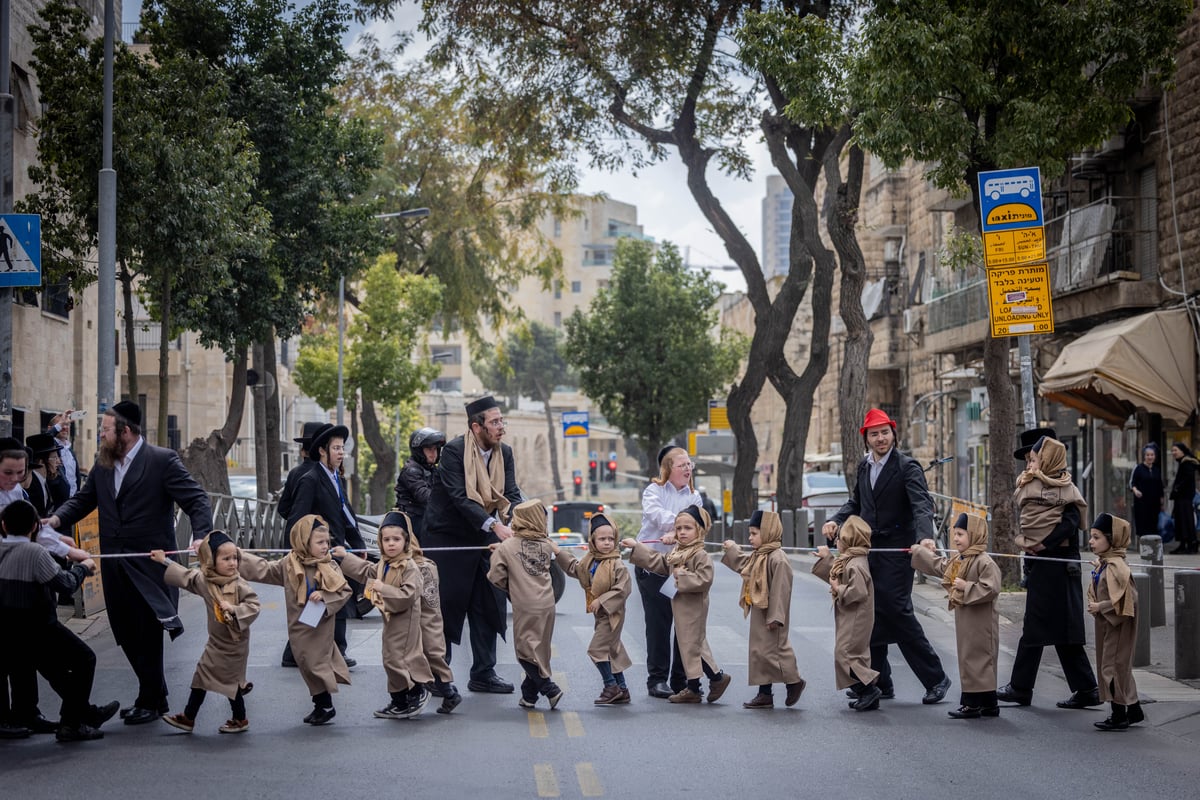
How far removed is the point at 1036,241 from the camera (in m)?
15.3

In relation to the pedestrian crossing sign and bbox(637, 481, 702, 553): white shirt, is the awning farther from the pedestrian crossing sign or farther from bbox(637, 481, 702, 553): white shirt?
the pedestrian crossing sign

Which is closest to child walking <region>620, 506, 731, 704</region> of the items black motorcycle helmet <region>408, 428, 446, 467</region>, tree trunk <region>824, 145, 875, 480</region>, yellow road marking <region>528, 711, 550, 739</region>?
yellow road marking <region>528, 711, 550, 739</region>

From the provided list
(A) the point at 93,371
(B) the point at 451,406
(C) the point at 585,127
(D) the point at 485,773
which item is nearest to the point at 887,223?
(C) the point at 585,127

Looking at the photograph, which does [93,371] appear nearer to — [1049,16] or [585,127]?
[585,127]

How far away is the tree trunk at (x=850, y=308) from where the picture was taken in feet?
79.4

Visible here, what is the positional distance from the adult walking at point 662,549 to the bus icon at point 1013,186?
609 cm

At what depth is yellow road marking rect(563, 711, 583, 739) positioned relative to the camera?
927 cm

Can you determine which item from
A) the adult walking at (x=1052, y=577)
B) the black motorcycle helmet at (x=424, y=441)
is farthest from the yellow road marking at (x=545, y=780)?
the black motorcycle helmet at (x=424, y=441)

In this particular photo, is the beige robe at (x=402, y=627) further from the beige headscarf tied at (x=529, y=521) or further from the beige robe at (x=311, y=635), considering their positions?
the beige headscarf tied at (x=529, y=521)

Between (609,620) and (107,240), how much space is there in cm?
1097

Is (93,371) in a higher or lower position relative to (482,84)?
lower

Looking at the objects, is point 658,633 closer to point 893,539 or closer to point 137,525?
point 893,539

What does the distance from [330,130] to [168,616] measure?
1967cm

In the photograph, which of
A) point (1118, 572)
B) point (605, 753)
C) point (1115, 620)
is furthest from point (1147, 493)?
point (605, 753)
